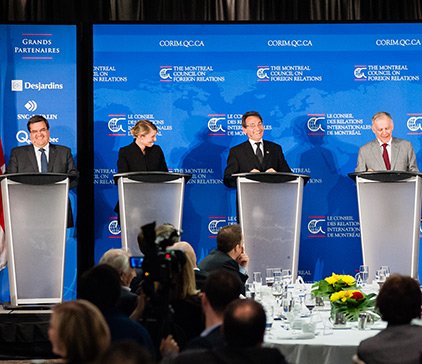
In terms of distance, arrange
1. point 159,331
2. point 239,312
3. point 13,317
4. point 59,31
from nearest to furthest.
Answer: point 239,312, point 159,331, point 13,317, point 59,31

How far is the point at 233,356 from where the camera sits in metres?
3.33

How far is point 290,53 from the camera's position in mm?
10258

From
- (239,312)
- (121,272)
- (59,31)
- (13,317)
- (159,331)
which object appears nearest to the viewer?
(239,312)

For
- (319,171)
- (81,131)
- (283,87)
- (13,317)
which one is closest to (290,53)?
(283,87)

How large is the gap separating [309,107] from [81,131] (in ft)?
8.59

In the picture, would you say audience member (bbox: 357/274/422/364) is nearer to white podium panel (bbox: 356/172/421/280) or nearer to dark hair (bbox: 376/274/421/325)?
dark hair (bbox: 376/274/421/325)

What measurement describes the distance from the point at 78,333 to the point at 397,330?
1523 millimetres

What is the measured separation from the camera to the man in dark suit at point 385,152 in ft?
30.8

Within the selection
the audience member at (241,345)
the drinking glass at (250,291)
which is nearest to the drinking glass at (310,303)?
the drinking glass at (250,291)

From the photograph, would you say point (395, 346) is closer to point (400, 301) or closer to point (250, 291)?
point (400, 301)

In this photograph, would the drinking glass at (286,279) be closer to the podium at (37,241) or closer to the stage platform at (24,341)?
the stage platform at (24,341)

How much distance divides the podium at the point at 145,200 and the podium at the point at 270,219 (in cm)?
61

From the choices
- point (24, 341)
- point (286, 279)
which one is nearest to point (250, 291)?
point (286, 279)

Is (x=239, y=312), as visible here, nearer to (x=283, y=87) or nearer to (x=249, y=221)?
(x=249, y=221)
